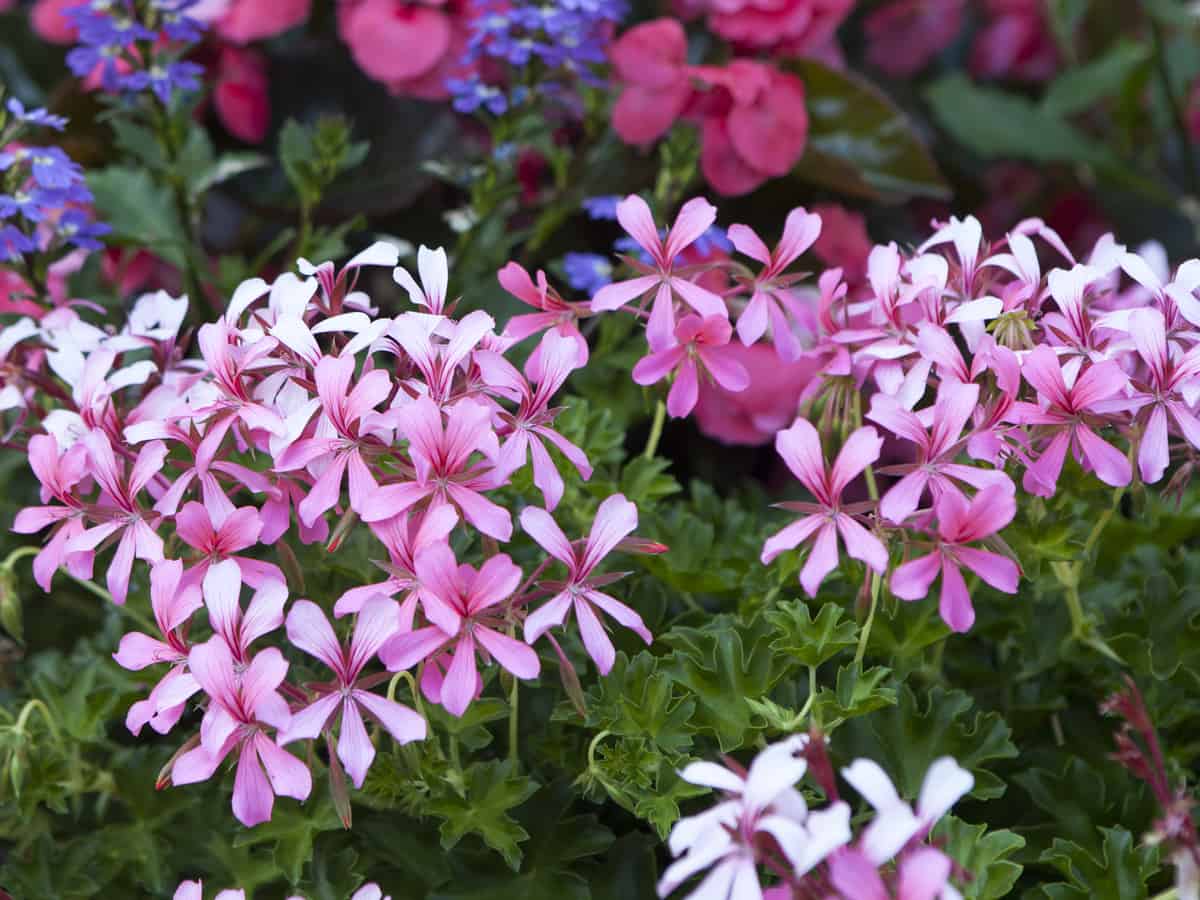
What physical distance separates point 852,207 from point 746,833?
0.90 metres

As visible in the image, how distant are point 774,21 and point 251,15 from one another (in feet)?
1.49

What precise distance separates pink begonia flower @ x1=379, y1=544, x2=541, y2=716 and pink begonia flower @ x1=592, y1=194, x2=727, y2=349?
16cm

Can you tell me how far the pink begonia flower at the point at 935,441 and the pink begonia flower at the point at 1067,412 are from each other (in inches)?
1.1

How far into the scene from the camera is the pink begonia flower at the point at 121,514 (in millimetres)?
625

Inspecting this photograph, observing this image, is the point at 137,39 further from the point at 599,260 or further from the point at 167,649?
the point at 167,649

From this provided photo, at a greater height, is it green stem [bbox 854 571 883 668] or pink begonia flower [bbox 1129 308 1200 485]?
pink begonia flower [bbox 1129 308 1200 485]

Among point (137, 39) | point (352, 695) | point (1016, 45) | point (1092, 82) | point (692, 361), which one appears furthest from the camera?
point (1016, 45)

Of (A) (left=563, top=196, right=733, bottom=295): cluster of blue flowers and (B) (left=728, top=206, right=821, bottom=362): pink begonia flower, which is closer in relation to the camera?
(B) (left=728, top=206, right=821, bottom=362): pink begonia flower

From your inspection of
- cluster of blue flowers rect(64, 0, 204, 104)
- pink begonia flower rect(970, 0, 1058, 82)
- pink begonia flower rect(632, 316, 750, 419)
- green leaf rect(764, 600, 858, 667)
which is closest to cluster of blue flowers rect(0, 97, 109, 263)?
cluster of blue flowers rect(64, 0, 204, 104)

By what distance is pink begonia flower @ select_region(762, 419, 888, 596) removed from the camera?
1.88 ft

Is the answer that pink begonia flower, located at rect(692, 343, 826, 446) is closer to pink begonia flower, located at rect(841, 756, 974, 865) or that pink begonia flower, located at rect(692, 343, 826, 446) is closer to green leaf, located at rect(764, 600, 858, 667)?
green leaf, located at rect(764, 600, 858, 667)

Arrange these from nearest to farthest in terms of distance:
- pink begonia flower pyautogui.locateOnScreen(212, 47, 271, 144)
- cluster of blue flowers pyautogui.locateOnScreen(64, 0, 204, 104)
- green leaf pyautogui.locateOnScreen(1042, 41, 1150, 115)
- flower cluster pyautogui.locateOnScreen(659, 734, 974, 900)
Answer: flower cluster pyautogui.locateOnScreen(659, 734, 974, 900)
cluster of blue flowers pyautogui.locateOnScreen(64, 0, 204, 104)
pink begonia flower pyautogui.locateOnScreen(212, 47, 271, 144)
green leaf pyautogui.locateOnScreen(1042, 41, 1150, 115)

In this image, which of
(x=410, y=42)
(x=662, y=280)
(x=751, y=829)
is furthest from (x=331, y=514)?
(x=410, y=42)

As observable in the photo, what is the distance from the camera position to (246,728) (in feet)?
1.86
